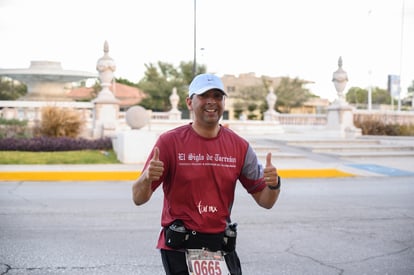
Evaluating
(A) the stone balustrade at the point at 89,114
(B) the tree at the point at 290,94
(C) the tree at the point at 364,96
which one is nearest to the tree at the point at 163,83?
(B) the tree at the point at 290,94

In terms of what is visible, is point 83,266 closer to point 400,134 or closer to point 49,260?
point 49,260

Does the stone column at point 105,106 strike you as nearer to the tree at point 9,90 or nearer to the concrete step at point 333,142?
the concrete step at point 333,142

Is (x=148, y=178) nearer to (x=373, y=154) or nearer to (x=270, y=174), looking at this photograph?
(x=270, y=174)

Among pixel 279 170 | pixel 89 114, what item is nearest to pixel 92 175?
pixel 279 170

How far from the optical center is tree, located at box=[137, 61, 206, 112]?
55.8m

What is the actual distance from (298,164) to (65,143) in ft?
25.5

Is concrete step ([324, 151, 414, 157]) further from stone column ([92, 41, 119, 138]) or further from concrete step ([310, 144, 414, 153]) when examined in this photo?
stone column ([92, 41, 119, 138])

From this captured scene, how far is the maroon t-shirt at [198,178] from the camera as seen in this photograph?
9.87ft

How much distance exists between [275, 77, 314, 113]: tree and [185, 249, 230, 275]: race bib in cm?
5693

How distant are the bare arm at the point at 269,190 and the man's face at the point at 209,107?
15.6 inches

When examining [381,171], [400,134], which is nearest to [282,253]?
[381,171]

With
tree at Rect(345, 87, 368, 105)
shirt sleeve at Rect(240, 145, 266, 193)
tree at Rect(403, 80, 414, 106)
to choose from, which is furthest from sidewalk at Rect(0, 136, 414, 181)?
tree at Rect(345, 87, 368, 105)

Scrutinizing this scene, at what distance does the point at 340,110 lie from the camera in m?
26.2

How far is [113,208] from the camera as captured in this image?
329 inches
